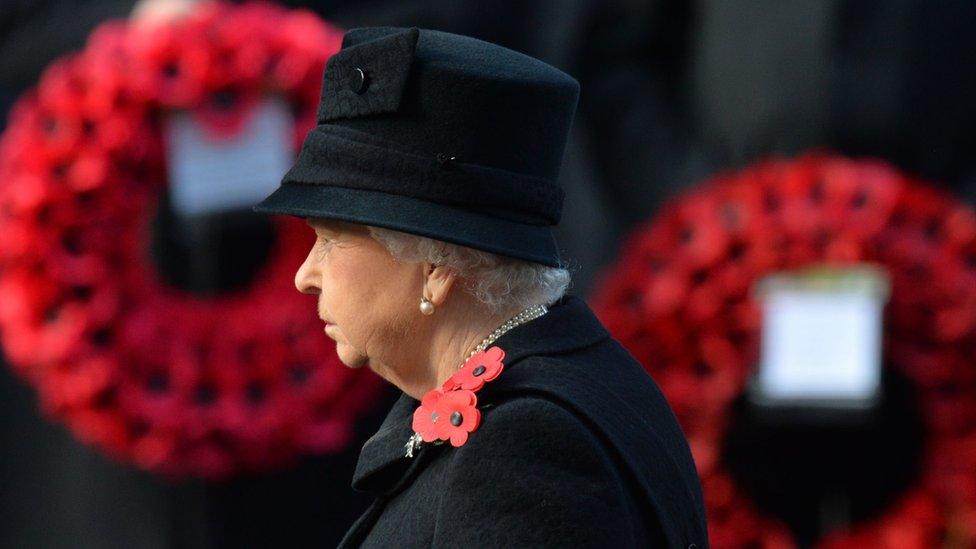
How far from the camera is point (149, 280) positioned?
3426 mm

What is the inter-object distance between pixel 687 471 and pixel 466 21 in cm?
206

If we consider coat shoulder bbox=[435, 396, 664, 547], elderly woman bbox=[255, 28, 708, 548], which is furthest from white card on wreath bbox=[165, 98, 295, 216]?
coat shoulder bbox=[435, 396, 664, 547]

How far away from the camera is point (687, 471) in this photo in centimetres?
162

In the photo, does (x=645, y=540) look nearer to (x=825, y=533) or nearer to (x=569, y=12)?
(x=825, y=533)

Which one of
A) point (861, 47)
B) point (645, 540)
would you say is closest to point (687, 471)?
point (645, 540)

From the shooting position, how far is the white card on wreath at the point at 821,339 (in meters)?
3.11

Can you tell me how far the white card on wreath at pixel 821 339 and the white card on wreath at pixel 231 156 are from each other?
102 cm

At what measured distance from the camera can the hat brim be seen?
59.3 inches

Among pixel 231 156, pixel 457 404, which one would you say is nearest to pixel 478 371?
pixel 457 404

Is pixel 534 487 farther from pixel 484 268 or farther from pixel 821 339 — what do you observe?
pixel 821 339

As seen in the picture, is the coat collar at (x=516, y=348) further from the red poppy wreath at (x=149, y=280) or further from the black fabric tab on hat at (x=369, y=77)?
the red poppy wreath at (x=149, y=280)

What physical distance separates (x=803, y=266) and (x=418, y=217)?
171cm

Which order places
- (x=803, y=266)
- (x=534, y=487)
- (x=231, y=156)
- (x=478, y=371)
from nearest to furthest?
(x=534, y=487) < (x=478, y=371) < (x=803, y=266) < (x=231, y=156)

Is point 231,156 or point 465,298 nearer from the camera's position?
point 465,298
